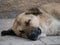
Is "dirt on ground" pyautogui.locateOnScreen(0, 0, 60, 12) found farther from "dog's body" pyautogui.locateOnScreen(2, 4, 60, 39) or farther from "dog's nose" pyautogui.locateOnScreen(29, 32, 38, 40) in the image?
"dog's nose" pyautogui.locateOnScreen(29, 32, 38, 40)

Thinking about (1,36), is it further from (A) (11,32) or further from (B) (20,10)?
(B) (20,10)

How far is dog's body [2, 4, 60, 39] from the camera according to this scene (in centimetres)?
306

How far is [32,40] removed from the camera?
9.83 ft

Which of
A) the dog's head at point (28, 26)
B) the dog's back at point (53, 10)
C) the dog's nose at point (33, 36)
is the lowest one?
the dog's nose at point (33, 36)

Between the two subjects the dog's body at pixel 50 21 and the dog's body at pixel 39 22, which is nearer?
the dog's body at pixel 39 22

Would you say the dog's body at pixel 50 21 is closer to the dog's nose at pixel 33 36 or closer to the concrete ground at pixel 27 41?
the concrete ground at pixel 27 41

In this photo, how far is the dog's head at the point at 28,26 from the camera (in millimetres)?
2973

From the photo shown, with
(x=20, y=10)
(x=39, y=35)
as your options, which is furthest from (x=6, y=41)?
(x=20, y=10)

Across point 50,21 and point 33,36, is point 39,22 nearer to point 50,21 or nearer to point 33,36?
point 50,21

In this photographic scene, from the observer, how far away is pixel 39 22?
10.4 ft

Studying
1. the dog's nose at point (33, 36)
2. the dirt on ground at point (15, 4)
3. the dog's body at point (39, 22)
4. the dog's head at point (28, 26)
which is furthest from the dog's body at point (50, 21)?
the dirt on ground at point (15, 4)

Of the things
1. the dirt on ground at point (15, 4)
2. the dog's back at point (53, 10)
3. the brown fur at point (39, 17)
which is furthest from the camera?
the dirt on ground at point (15, 4)

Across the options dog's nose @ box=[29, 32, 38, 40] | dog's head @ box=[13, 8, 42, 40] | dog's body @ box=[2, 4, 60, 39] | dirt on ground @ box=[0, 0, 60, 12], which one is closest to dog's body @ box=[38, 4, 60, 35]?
dog's body @ box=[2, 4, 60, 39]

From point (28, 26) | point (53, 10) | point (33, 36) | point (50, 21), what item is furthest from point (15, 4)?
point (33, 36)
